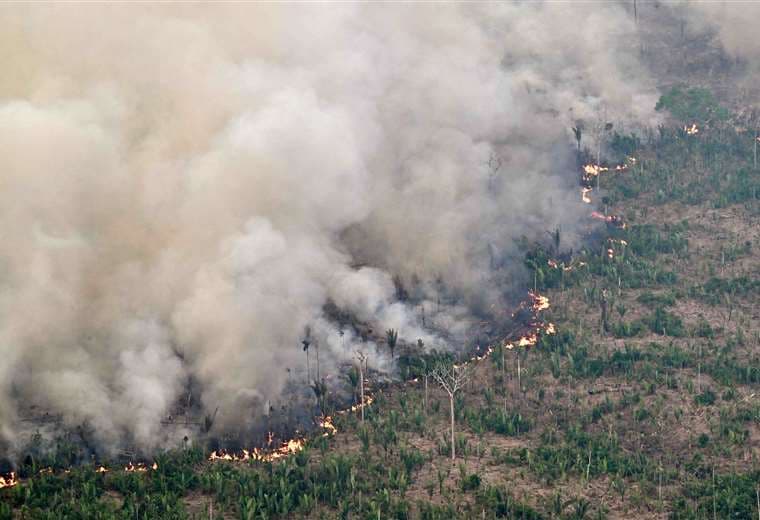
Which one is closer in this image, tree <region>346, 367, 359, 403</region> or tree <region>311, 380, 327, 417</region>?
tree <region>311, 380, 327, 417</region>

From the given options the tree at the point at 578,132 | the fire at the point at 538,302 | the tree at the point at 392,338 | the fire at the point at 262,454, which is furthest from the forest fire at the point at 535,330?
the tree at the point at 578,132

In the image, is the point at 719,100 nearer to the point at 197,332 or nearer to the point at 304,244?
the point at 304,244

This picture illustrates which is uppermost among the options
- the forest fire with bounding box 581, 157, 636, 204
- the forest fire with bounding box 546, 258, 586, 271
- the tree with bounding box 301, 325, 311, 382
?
the forest fire with bounding box 581, 157, 636, 204

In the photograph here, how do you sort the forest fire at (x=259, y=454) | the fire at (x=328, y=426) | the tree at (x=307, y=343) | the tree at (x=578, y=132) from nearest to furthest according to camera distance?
1. the forest fire at (x=259, y=454)
2. the fire at (x=328, y=426)
3. the tree at (x=307, y=343)
4. the tree at (x=578, y=132)

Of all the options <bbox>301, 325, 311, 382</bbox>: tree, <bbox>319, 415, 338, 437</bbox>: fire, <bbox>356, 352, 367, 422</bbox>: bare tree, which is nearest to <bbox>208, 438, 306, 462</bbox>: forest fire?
<bbox>319, 415, 338, 437</bbox>: fire

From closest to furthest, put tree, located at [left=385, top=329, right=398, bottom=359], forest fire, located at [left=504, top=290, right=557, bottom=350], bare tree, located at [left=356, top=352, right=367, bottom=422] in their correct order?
bare tree, located at [left=356, top=352, right=367, bottom=422] < tree, located at [left=385, top=329, right=398, bottom=359] < forest fire, located at [left=504, top=290, right=557, bottom=350]

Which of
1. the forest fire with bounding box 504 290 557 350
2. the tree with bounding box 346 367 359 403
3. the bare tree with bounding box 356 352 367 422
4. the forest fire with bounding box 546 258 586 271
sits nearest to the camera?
the bare tree with bounding box 356 352 367 422

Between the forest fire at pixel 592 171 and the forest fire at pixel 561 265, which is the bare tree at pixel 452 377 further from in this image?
the forest fire at pixel 592 171

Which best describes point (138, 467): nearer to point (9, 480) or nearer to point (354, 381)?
point (9, 480)

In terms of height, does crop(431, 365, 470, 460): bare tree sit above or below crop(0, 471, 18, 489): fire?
above

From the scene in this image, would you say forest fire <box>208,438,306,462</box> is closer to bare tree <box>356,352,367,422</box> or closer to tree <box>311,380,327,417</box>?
tree <box>311,380,327,417</box>
